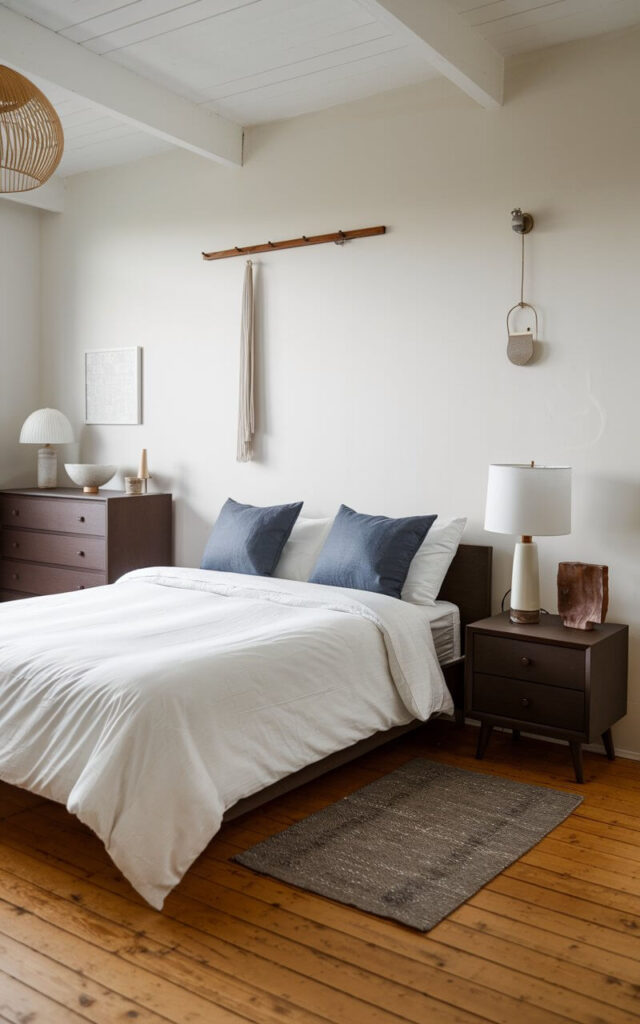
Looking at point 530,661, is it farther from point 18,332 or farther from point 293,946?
point 18,332

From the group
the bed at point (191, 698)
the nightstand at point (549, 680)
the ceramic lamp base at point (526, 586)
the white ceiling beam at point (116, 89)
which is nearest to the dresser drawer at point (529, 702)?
the nightstand at point (549, 680)

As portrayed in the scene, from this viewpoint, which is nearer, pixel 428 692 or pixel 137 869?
pixel 137 869

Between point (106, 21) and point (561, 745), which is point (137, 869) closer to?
point (561, 745)

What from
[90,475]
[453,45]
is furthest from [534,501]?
[90,475]

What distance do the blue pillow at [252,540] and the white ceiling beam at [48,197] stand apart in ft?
8.33

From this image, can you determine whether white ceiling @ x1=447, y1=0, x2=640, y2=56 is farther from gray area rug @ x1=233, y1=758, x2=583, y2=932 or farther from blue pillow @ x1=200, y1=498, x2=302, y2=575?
gray area rug @ x1=233, y1=758, x2=583, y2=932

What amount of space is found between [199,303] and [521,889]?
355cm

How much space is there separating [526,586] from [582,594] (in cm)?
22

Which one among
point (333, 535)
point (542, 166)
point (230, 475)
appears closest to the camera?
point (542, 166)

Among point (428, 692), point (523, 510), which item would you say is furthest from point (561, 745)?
point (523, 510)

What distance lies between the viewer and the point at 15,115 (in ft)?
8.01

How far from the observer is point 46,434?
17.2 feet

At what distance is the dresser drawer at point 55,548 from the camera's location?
4.70m

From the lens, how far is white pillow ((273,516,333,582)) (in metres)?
4.18
